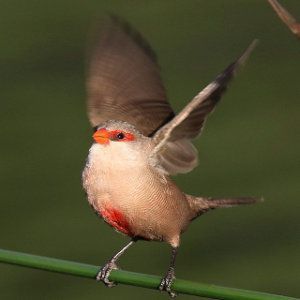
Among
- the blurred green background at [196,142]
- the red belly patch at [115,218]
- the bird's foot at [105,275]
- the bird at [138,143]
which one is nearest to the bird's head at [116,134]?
the bird at [138,143]

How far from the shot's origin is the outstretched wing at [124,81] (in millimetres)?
6027

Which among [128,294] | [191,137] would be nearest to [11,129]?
[128,294]

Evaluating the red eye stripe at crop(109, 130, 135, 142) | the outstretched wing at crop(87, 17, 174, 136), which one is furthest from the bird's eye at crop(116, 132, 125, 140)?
the outstretched wing at crop(87, 17, 174, 136)

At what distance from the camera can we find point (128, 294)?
7379mm

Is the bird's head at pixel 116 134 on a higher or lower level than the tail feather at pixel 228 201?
higher

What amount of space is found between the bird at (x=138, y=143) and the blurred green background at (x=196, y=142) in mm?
1061

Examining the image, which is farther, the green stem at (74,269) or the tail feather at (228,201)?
the tail feather at (228,201)

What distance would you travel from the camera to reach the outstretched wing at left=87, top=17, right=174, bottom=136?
6027 mm

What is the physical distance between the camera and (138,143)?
549cm

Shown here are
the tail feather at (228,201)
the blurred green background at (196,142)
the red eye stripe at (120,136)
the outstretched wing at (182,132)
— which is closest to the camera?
the outstretched wing at (182,132)

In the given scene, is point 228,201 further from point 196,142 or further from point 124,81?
point 196,142

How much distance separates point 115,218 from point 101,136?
1.21 ft

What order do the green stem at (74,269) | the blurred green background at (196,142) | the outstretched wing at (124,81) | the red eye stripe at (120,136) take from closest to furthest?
the green stem at (74,269) → the red eye stripe at (120,136) → the outstretched wing at (124,81) → the blurred green background at (196,142)

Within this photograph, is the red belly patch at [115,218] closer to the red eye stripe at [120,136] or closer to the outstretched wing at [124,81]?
the red eye stripe at [120,136]
